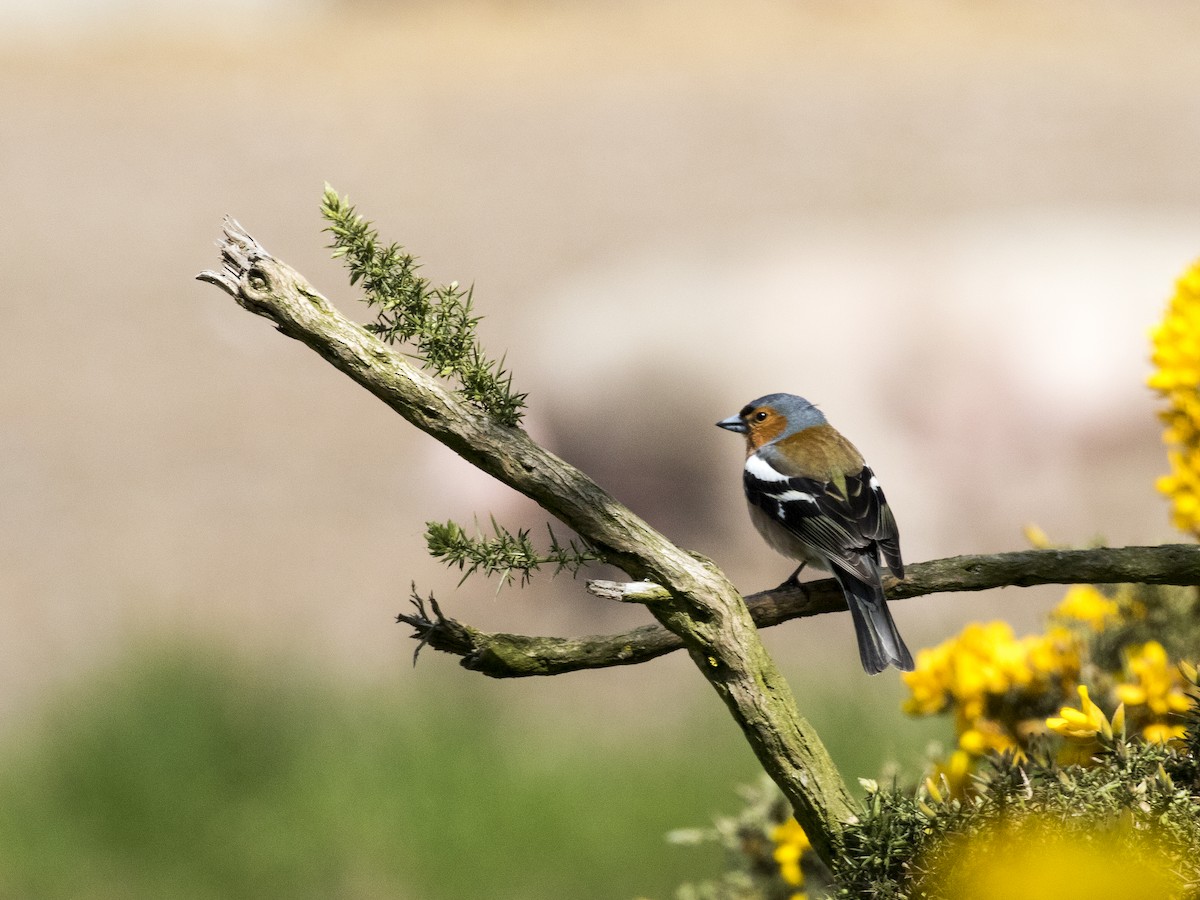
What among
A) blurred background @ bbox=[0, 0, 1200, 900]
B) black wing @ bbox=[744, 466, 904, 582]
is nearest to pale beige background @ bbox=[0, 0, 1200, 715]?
blurred background @ bbox=[0, 0, 1200, 900]

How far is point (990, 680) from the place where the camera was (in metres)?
2.71

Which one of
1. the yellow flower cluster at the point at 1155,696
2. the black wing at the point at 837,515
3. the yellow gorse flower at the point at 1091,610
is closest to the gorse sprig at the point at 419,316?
the yellow flower cluster at the point at 1155,696

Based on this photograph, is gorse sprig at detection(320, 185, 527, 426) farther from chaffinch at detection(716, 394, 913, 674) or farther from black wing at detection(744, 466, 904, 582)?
black wing at detection(744, 466, 904, 582)

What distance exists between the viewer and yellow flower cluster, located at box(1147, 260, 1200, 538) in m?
2.84

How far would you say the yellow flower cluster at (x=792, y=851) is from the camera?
2520mm

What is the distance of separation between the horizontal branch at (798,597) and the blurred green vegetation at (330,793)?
2.68 m

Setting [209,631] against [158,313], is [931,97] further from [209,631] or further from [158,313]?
[209,631]

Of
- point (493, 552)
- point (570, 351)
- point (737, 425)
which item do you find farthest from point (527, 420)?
point (493, 552)

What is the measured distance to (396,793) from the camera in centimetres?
511

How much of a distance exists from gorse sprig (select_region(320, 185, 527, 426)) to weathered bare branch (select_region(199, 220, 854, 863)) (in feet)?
0.12

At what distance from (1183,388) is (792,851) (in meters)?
1.21

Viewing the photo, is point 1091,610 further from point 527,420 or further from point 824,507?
point 527,420

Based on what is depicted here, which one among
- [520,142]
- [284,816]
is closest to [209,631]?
[284,816]

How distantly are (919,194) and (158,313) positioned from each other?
22.2 feet
